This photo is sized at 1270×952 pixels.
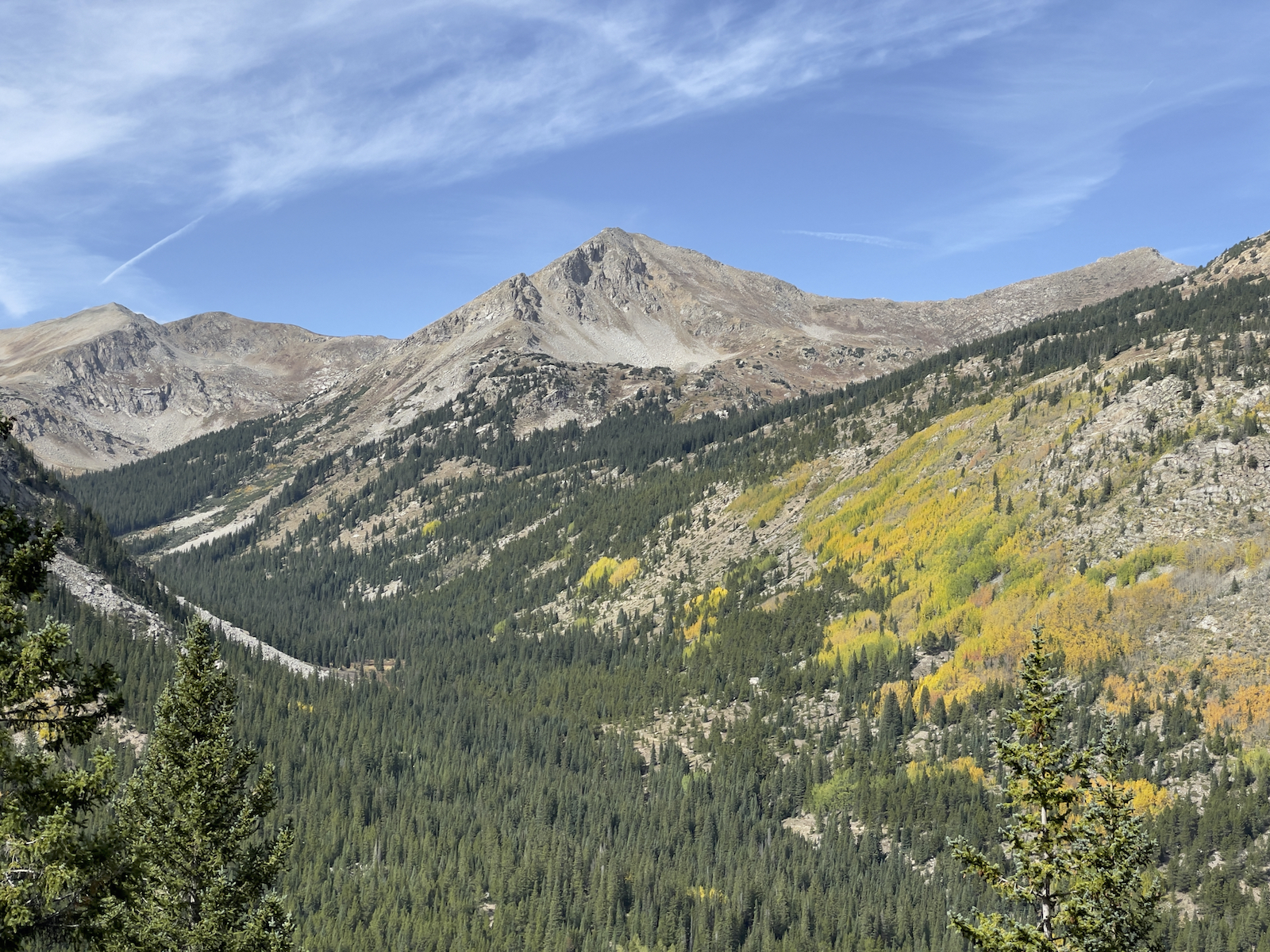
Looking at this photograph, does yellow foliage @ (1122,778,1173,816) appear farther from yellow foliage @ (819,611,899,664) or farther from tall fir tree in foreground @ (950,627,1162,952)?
tall fir tree in foreground @ (950,627,1162,952)

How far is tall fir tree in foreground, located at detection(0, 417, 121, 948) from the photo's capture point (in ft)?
65.0

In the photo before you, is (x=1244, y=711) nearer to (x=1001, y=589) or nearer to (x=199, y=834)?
(x=1001, y=589)

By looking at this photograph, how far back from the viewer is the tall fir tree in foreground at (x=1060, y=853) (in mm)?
24734

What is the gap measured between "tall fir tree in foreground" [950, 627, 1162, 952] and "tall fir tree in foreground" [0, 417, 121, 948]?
68.6 feet

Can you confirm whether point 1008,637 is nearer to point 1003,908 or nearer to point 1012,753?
point 1003,908

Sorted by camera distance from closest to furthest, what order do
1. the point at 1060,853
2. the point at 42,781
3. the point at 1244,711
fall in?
the point at 42,781 < the point at 1060,853 < the point at 1244,711

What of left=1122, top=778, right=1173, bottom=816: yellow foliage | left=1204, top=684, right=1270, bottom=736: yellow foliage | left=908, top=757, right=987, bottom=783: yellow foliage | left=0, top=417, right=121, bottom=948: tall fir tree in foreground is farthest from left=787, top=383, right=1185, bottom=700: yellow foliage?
left=0, top=417, right=121, bottom=948: tall fir tree in foreground

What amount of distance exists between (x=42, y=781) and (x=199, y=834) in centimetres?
1093

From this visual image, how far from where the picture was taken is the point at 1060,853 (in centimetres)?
2534

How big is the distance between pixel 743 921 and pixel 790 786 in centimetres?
3547

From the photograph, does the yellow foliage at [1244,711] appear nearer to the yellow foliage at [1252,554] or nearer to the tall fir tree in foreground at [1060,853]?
the yellow foliage at [1252,554]

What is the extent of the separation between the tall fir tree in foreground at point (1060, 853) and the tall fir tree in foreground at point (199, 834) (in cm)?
2127

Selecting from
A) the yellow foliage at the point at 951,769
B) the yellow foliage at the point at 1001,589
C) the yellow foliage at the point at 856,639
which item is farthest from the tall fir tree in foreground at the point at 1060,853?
the yellow foliage at the point at 856,639

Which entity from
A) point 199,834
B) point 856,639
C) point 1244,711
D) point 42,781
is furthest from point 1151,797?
point 42,781
